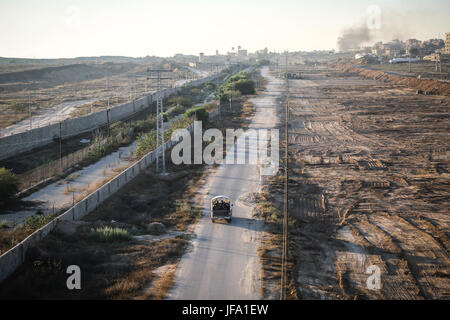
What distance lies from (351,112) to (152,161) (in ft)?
109

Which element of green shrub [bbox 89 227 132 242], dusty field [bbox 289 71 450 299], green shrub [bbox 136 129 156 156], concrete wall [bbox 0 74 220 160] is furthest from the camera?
green shrub [bbox 136 129 156 156]

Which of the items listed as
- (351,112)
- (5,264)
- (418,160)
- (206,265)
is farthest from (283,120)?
(5,264)

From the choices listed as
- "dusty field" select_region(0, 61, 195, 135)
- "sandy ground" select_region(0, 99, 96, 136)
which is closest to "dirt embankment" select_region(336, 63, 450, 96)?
"dusty field" select_region(0, 61, 195, 135)

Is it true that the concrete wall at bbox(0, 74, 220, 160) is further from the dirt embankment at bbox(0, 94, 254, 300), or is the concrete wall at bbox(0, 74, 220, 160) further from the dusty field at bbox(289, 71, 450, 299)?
the dusty field at bbox(289, 71, 450, 299)

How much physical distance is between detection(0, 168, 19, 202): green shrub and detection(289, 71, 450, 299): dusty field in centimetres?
1543

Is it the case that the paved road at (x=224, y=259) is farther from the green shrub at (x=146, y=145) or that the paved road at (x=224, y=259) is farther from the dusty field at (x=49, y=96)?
the dusty field at (x=49, y=96)

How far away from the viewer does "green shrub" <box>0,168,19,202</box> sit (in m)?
22.3

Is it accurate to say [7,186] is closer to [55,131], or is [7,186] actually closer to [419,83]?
[55,131]

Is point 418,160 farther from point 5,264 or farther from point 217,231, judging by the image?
point 5,264

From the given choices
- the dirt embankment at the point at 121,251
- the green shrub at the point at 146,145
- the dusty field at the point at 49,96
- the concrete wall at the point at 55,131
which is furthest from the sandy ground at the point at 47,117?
the dirt embankment at the point at 121,251

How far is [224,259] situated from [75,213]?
793 cm

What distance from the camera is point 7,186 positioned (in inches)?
890
